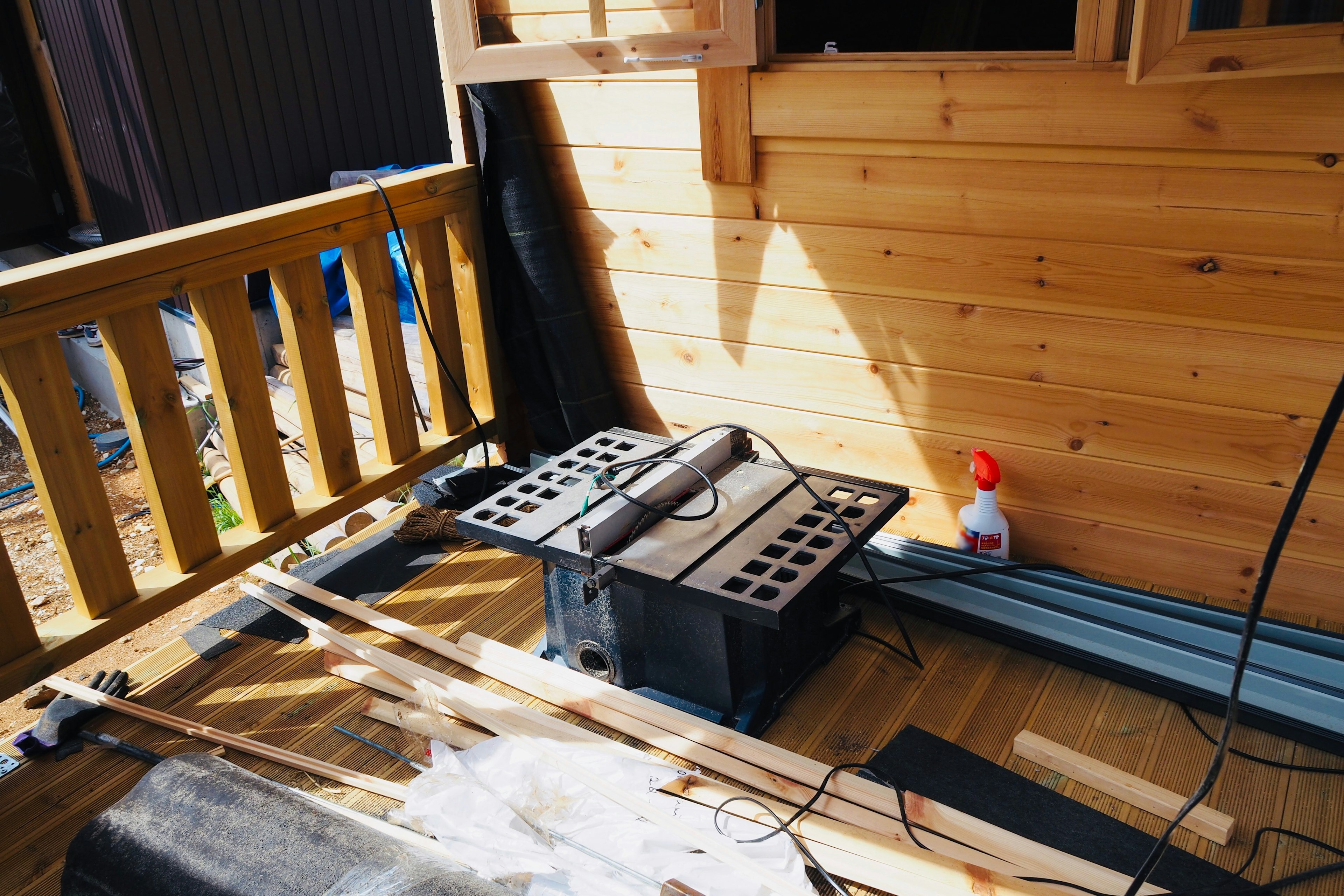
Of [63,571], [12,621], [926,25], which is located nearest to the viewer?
[12,621]

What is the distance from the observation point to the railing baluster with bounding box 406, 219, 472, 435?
3.06m

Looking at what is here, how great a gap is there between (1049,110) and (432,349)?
1892 mm

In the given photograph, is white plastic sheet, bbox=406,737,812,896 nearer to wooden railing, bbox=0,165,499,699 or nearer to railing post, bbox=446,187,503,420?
wooden railing, bbox=0,165,499,699

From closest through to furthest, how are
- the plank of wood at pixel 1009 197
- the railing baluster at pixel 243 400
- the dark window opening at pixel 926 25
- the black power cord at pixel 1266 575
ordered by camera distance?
the black power cord at pixel 1266 575, the plank of wood at pixel 1009 197, the railing baluster at pixel 243 400, the dark window opening at pixel 926 25

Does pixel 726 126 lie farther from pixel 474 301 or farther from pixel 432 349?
pixel 432 349

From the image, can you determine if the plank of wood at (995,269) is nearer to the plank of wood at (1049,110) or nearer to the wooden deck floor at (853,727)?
the plank of wood at (1049,110)

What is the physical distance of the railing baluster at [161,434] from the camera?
2348mm

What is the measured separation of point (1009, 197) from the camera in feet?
7.77

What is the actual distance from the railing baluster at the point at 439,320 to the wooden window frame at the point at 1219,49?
1.98m

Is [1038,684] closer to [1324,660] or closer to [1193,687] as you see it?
[1193,687]

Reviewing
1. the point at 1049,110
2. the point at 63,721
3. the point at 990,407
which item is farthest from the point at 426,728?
the point at 1049,110

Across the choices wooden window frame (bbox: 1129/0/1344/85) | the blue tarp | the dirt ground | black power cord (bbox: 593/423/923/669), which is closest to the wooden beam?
black power cord (bbox: 593/423/923/669)

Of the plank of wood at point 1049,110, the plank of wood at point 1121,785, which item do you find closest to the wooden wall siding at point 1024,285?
the plank of wood at point 1049,110

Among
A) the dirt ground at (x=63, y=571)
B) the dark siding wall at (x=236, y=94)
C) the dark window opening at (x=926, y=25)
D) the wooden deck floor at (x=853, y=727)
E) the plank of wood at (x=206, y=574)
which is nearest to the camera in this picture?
the wooden deck floor at (x=853, y=727)
